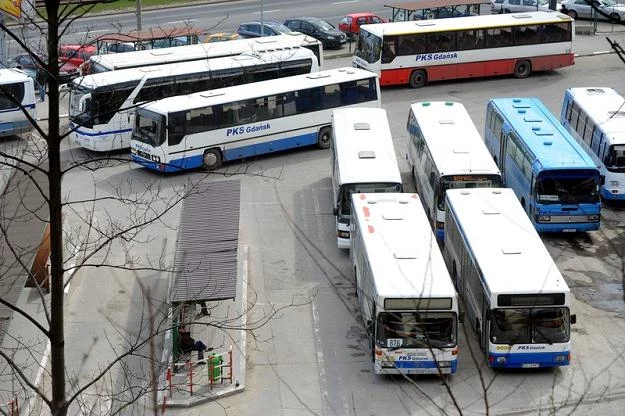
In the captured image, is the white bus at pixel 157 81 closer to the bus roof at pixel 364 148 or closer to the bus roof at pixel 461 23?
the bus roof at pixel 461 23

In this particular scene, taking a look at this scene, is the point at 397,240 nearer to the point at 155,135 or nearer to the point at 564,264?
the point at 564,264

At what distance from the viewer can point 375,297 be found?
19.0 meters

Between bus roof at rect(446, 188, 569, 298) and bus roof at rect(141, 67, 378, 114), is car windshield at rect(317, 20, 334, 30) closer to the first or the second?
bus roof at rect(141, 67, 378, 114)

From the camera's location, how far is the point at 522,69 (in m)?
39.9

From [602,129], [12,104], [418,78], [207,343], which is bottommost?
[207,343]

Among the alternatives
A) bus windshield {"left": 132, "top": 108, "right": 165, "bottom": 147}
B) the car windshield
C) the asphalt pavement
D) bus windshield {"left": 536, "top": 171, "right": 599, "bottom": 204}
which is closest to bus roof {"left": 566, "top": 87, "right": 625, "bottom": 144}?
bus windshield {"left": 536, "top": 171, "right": 599, "bottom": 204}

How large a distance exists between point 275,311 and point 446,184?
5172 millimetres

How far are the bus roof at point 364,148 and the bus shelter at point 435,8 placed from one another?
16345 mm

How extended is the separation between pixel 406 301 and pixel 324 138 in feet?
47.4

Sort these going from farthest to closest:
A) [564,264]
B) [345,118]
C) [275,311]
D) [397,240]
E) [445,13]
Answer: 1. [445,13]
2. [345,118]
3. [564,264]
4. [275,311]
5. [397,240]

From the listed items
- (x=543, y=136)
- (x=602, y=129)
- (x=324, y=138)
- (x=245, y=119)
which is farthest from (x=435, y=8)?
(x=543, y=136)

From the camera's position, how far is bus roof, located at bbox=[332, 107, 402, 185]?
24.7 m

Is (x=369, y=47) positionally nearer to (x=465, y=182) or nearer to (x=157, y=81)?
(x=157, y=81)

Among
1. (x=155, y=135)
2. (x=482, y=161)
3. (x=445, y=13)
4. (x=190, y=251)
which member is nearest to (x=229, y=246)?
(x=190, y=251)
